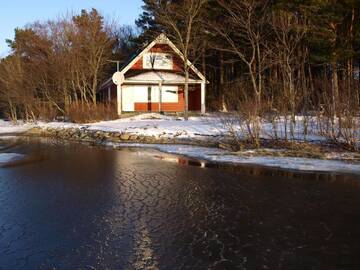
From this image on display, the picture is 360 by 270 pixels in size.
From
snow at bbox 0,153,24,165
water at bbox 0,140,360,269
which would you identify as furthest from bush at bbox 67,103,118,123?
water at bbox 0,140,360,269

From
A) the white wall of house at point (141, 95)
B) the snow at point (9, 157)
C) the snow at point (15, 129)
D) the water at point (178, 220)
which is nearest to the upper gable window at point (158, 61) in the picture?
the white wall of house at point (141, 95)

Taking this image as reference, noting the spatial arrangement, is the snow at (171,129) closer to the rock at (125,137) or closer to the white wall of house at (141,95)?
the rock at (125,137)

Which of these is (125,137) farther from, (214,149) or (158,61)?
(158,61)

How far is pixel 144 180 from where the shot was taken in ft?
44.9

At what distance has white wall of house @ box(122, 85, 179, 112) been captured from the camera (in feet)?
141

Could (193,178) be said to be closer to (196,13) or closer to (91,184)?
(91,184)

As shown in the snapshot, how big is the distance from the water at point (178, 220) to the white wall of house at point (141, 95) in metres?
27.7

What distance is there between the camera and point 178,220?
892 centimetres

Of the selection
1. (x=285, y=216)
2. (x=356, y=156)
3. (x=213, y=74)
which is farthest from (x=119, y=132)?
(x=213, y=74)

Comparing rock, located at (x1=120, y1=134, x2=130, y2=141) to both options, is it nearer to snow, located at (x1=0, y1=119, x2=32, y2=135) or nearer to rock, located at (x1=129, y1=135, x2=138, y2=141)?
rock, located at (x1=129, y1=135, x2=138, y2=141)

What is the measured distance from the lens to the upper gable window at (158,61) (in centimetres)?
4228

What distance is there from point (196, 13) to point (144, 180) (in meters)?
26.4

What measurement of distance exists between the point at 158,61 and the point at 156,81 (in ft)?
8.27

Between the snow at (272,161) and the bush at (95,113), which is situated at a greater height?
the bush at (95,113)
